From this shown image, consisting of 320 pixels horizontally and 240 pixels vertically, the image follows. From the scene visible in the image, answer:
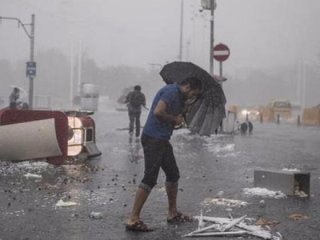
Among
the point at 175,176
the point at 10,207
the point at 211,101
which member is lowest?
the point at 10,207

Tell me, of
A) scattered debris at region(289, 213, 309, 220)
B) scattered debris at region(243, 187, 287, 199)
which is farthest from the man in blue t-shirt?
scattered debris at region(243, 187, 287, 199)

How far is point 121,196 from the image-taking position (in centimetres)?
774

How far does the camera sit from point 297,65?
61.8m

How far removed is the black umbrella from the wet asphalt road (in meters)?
1.06

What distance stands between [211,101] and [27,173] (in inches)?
158

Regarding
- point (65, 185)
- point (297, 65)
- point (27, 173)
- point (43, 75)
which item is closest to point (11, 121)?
point (27, 173)

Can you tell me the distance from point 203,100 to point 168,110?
0.92 metres

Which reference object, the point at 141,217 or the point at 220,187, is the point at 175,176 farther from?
the point at 220,187

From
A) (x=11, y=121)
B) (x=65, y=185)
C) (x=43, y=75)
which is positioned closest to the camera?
(x=65, y=185)

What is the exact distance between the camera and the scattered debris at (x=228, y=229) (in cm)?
566

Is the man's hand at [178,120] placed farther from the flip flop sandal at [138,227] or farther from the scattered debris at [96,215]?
the scattered debris at [96,215]

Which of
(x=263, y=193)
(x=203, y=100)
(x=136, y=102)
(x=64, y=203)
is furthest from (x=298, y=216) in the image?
(x=136, y=102)

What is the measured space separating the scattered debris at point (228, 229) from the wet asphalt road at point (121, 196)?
12 centimetres

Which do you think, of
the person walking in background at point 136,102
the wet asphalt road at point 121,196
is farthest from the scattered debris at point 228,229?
the person walking in background at point 136,102
